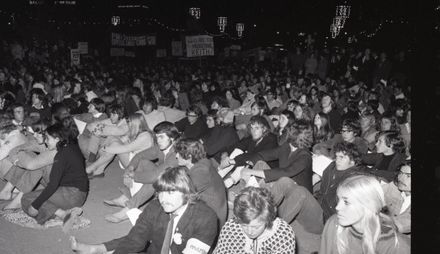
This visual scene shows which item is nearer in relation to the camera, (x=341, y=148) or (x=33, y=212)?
(x=341, y=148)

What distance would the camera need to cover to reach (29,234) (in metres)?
5.63

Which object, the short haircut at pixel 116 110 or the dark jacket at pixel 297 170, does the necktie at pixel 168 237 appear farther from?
the short haircut at pixel 116 110

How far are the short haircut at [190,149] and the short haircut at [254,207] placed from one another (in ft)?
5.92

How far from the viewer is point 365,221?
9.97 feet

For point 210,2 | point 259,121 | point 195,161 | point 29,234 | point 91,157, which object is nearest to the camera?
point 195,161

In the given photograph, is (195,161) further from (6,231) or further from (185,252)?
(6,231)

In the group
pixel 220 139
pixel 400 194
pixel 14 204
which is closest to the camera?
pixel 400 194

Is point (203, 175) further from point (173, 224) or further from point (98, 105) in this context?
point (98, 105)

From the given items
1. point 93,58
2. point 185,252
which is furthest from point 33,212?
point 93,58

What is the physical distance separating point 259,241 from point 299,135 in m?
2.63

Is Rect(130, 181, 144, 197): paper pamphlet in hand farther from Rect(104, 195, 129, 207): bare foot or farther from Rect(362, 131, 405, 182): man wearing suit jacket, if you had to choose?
Rect(362, 131, 405, 182): man wearing suit jacket

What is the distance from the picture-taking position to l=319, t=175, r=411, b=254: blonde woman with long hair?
9.87 ft

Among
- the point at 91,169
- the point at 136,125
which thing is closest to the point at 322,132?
the point at 136,125

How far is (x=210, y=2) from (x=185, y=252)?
107ft
